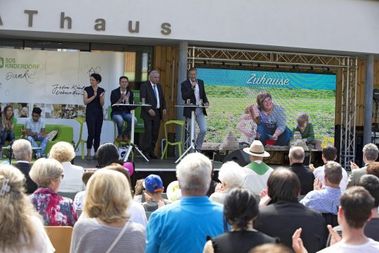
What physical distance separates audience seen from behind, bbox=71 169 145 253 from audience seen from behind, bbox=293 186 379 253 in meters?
1.00

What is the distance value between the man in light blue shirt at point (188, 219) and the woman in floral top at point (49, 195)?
0.79 m

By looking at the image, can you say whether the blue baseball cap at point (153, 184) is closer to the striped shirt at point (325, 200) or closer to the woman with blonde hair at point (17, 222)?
the striped shirt at point (325, 200)

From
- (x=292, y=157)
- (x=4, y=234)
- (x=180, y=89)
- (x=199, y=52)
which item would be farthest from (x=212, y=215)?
(x=199, y=52)

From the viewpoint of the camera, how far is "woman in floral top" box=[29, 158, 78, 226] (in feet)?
13.1

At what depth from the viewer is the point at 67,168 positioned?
5773mm

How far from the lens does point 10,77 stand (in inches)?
524

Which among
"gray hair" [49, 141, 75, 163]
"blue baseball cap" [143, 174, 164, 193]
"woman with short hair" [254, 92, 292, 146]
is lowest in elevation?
"blue baseball cap" [143, 174, 164, 193]

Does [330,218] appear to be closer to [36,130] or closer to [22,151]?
[22,151]

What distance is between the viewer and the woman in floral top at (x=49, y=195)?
13.1 feet

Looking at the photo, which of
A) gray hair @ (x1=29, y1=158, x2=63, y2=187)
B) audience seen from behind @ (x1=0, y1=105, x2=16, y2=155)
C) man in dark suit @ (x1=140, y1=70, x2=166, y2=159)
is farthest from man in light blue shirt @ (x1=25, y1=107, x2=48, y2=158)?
gray hair @ (x1=29, y1=158, x2=63, y2=187)

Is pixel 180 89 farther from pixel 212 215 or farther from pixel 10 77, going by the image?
pixel 212 215

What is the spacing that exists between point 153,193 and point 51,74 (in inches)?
368

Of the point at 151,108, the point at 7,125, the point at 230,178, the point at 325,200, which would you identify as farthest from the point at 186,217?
the point at 7,125

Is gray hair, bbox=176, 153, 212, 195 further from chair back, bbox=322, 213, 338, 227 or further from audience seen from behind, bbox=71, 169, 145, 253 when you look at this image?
chair back, bbox=322, 213, 338, 227
